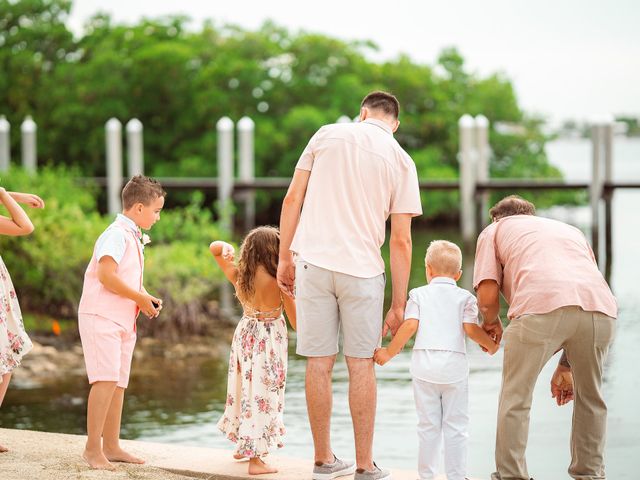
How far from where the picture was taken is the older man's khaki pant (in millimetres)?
4777

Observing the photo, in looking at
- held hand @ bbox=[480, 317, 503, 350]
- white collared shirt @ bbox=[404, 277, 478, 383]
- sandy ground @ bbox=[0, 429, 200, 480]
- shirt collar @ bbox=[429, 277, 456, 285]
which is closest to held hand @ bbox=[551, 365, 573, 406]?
held hand @ bbox=[480, 317, 503, 350]

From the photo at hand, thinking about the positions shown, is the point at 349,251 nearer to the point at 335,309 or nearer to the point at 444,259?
the point at 335,309

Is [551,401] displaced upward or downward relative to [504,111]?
downward

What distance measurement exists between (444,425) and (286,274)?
88cm

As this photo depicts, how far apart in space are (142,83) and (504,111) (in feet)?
34.8

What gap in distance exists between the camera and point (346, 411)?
918 cm

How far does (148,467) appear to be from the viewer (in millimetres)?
5238

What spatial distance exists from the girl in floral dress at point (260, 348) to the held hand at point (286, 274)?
12cm

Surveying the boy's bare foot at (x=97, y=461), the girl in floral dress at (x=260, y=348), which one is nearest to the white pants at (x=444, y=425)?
the girl in floral dress at (x=260, y=348)

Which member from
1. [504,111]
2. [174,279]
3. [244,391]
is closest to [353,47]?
[504,111]

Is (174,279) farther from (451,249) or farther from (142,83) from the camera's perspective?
(142,83)

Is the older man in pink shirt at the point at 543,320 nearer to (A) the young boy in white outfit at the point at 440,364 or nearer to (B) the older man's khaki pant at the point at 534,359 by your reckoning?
(B) the older man's khaki pant at the point at 534,359

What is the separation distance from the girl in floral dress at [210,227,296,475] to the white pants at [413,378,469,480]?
639 millimetres

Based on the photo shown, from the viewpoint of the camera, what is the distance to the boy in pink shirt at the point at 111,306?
5.06m
